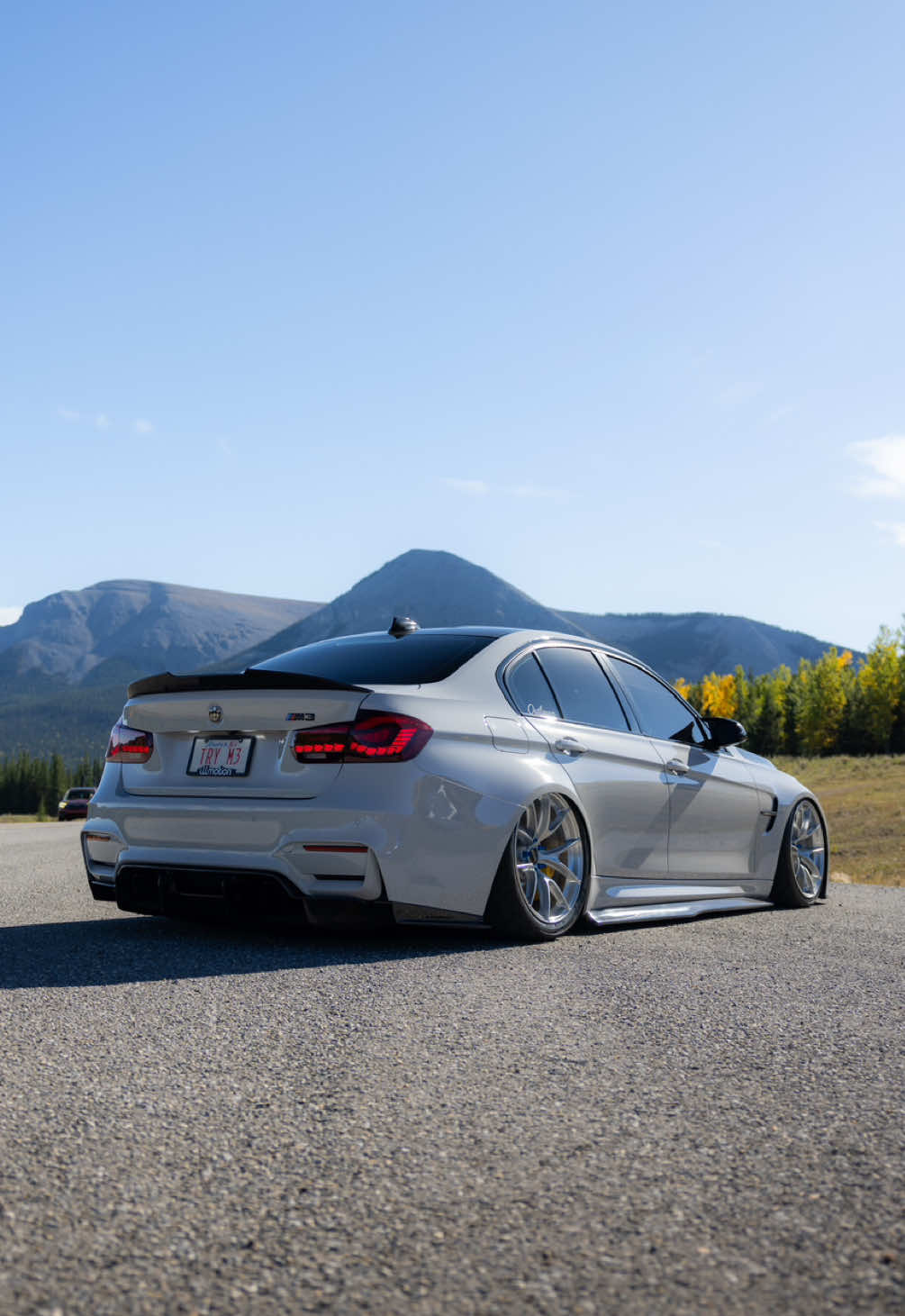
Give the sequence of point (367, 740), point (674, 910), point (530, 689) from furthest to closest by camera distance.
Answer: point (674, 910) < point (530, 689) < point (367, 740)

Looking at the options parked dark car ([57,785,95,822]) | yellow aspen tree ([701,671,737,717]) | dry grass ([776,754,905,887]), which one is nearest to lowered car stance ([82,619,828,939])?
dry grass ([776,754,905,887])

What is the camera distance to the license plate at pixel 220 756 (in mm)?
5477

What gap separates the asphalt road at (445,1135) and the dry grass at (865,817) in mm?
8547

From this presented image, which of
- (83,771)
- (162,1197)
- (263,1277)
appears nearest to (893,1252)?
(263,1277)

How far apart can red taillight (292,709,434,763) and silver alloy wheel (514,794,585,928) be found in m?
0.71

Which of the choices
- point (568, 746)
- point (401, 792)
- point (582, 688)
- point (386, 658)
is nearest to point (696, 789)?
point (582, 688)

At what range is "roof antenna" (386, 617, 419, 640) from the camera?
652 centimetres

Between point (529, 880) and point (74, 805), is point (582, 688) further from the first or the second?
point (74, 805)

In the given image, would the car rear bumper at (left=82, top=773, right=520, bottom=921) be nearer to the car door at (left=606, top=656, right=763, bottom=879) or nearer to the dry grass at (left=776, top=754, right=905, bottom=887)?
the car door at (left=606, top=656, right=763, bottom=879)

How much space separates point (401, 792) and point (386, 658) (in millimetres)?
1023

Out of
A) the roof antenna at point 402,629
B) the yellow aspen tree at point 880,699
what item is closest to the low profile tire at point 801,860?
the roof antenna at point 402,629

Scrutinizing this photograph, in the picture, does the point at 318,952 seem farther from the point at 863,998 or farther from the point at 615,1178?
the point at 615,1178

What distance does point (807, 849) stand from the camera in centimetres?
838

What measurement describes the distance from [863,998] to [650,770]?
7.63 feet
